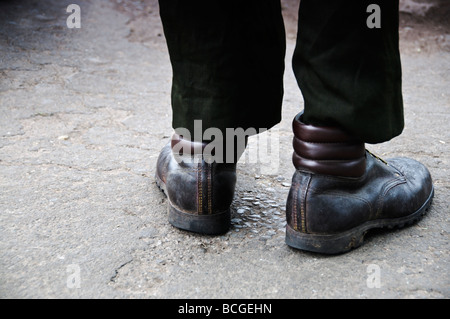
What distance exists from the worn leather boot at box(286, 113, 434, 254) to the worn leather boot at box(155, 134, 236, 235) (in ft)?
0.46

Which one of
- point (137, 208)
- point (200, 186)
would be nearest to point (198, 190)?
point (200, 186)

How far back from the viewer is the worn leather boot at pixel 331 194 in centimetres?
88

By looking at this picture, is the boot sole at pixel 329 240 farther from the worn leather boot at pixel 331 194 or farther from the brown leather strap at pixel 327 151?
the brown leather strap at pixel 327 151

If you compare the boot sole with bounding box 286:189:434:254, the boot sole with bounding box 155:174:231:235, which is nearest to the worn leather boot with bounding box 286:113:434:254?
the boot sole with bounding box 286:189:434:254

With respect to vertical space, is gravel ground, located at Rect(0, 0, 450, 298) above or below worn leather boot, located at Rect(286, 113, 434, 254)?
below

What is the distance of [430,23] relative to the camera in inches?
116

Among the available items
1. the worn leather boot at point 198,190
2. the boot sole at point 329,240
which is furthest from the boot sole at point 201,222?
the boot sole at point 329,240

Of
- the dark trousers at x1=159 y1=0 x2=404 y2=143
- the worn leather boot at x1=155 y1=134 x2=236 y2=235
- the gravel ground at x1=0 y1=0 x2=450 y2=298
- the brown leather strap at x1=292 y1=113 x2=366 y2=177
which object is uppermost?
the dark trousers at x1=159 y1=0 x2=404 y2=143

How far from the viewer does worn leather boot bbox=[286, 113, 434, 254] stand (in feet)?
2.88

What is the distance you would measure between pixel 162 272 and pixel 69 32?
6.97 ft

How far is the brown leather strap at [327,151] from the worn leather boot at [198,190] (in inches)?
6.3

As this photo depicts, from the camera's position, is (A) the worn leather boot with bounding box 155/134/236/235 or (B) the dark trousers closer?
(B) the dark trousers

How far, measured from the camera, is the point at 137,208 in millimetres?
1110

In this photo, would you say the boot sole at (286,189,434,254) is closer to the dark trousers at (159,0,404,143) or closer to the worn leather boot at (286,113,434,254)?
the worn leather boot at (286,113,434,254)
